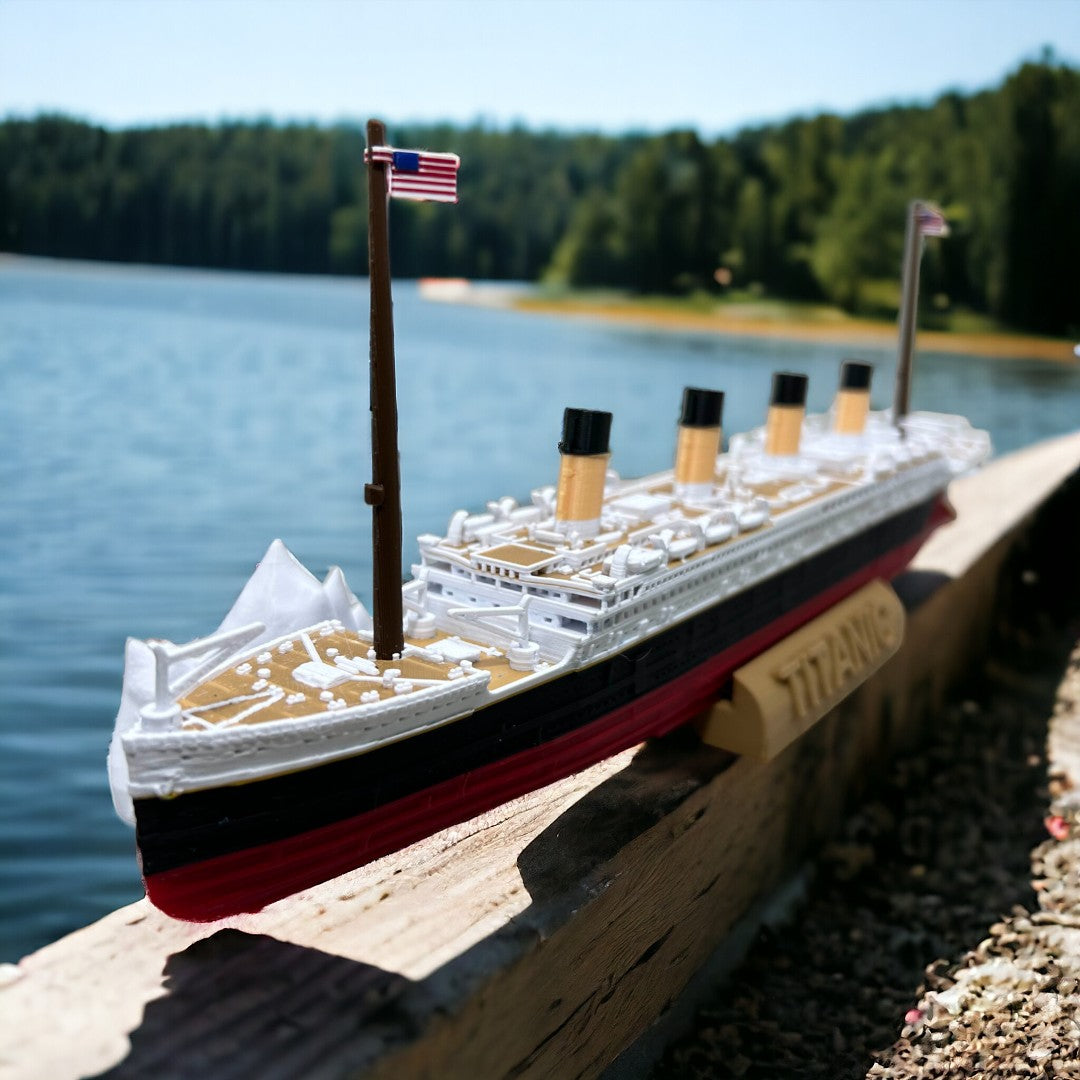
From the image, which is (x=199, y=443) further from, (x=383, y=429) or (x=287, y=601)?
(x=383, y=429)

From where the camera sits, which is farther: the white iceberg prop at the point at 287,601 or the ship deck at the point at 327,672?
the white iceberg prop at the point at 287,601

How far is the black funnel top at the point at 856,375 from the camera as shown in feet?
43.6

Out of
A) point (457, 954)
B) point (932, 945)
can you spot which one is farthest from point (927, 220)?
point (457, 954)

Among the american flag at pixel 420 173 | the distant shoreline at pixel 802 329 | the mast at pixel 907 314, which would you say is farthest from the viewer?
the distant shoreline at pixel 802 329

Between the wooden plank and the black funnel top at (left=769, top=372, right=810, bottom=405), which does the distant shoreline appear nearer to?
the black funnel top at (left=769, top=372, right=810, bottom=405)

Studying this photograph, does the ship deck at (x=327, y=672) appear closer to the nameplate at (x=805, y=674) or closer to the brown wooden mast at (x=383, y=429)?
the brown wooden mast at (x=383, y=429)

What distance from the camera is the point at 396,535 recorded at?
640 centimetres

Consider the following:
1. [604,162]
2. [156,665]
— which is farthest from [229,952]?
[604,162]

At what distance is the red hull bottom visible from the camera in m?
5.38

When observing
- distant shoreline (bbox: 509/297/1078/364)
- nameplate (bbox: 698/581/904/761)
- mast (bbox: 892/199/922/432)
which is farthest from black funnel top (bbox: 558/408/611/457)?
distant shoreline (bbox: 509/297/1078/364)

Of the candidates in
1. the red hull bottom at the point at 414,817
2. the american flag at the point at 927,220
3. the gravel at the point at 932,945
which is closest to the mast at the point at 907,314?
the american flag at the point at 927,220

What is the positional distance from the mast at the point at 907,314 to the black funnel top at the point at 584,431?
8541 mm

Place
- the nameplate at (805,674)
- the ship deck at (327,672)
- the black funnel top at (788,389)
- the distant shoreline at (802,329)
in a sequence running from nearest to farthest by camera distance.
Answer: the ship deck at (327,672) → the nameplate at (805,674) → the black funnel top at (788,389) → the distant shoreline at (802,329)

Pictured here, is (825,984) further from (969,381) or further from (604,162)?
(604,162)
